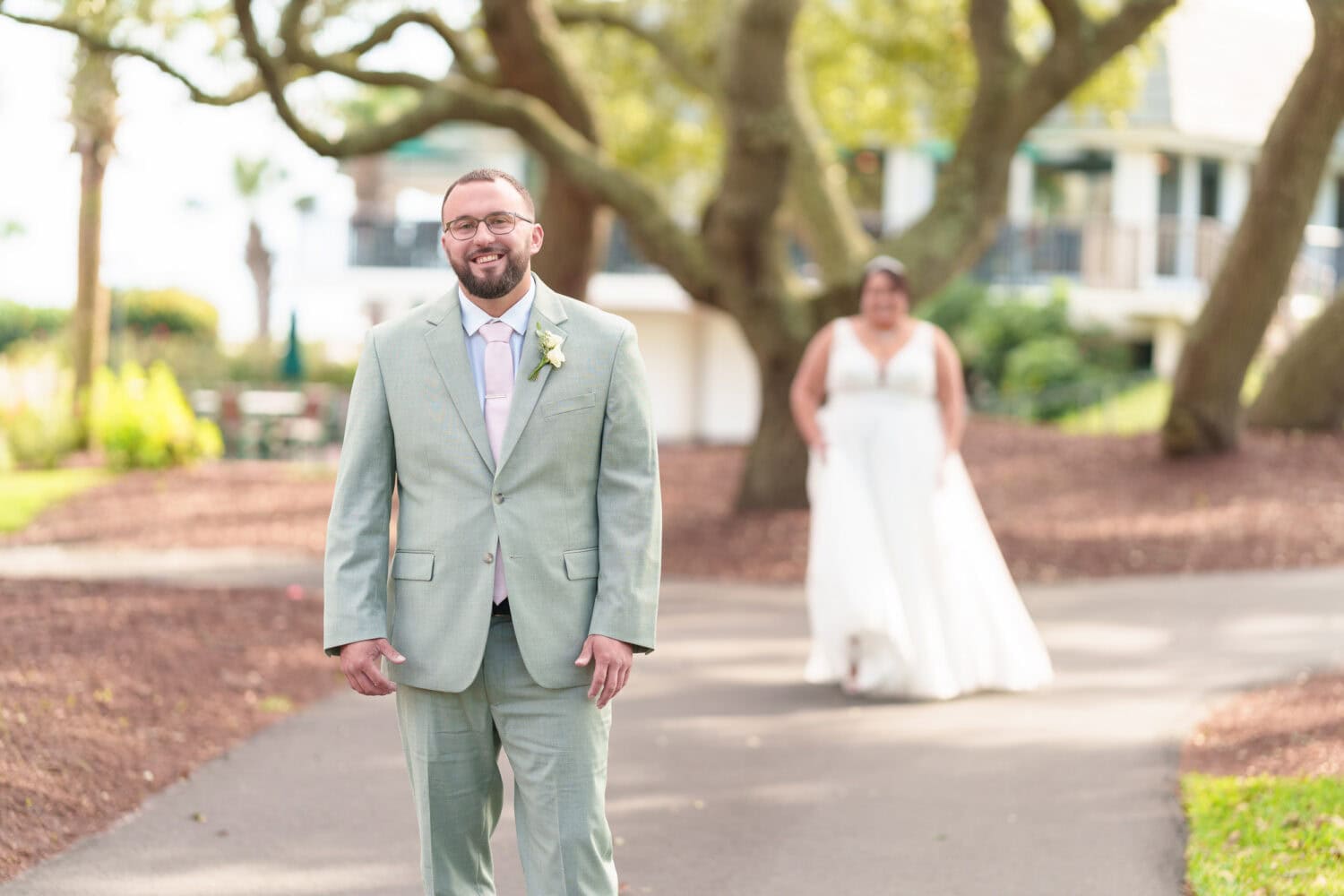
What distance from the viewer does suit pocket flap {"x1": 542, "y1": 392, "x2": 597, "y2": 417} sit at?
13.3 feet

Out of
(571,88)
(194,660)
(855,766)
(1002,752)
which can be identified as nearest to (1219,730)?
(1002,752)

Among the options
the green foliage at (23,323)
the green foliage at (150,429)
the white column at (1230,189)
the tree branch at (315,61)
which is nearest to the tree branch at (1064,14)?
the tree branch at (315,61)

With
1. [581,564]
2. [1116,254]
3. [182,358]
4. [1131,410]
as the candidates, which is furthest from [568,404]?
[182,358]

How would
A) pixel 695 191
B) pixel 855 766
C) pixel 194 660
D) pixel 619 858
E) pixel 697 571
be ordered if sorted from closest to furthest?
1. pixel 619 858
2. pixel 855 766
3. pixel 194 660
4. pixel 697 571
5. pixel 695 191

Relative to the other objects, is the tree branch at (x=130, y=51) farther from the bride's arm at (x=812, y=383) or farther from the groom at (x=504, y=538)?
the groom at (x=504, y=538)

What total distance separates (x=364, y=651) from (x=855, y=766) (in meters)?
3.47

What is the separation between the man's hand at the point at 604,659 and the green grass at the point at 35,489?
12.3 metres

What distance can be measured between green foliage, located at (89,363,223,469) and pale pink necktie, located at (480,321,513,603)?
54.6ft

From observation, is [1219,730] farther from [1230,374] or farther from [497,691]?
[1230,374]

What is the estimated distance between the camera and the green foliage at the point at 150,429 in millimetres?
19641

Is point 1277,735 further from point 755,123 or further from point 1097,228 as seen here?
point 1097,228

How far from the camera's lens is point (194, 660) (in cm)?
853

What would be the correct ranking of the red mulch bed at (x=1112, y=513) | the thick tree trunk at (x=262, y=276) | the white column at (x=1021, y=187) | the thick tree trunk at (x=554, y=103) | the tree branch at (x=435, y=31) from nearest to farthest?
the red mulch bed at (x=1112, y=513)
the tree branch at (x=435, y=31)
the thick tree trunk at (x=554, y=103)
the white column at (x=1021, y=187)
the thick tree trunk at (x=262, y=276)

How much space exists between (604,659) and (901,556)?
15.7ft
